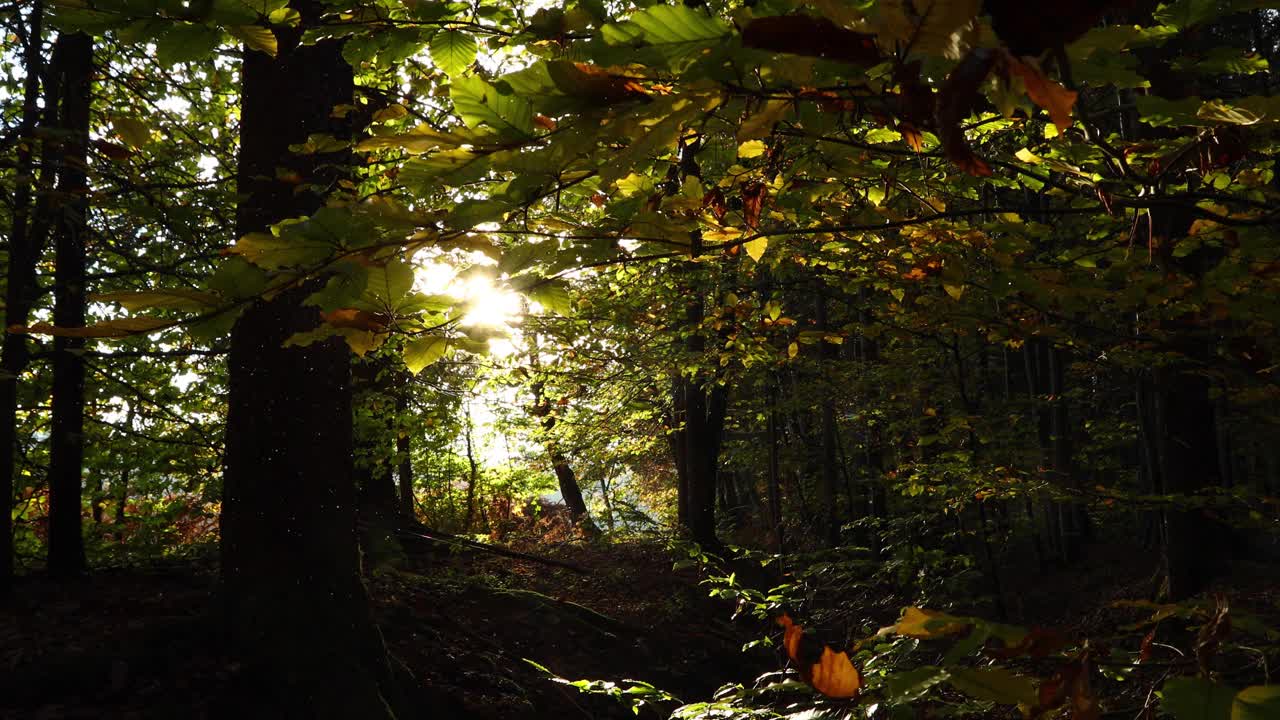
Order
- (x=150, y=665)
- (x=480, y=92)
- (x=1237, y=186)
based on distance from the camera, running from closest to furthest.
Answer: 1. (x=480, y=92)
2. (x=1237, y=186)
3. (x=150, y=665)

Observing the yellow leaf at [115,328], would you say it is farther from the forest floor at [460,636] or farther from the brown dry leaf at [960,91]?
the forest floor at [460,636]

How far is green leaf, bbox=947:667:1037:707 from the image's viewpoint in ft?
3.24

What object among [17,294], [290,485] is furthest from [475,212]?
[17,294]

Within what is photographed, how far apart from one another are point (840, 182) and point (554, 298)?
3.06 feet

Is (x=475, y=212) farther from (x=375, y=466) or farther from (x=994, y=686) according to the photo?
(x=375, y=466)

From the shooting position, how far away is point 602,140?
40.6 inches

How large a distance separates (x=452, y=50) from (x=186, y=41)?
57 cm

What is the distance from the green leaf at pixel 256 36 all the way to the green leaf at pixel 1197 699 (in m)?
1.56

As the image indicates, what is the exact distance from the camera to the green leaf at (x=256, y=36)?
109cm

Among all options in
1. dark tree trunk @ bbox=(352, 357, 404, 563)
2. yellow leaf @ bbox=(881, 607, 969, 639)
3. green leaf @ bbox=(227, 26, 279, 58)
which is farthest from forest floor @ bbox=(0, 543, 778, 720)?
green leaf @ bbox=(227, 26, 279, 58)

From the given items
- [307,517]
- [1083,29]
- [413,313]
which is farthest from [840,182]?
[307,517]

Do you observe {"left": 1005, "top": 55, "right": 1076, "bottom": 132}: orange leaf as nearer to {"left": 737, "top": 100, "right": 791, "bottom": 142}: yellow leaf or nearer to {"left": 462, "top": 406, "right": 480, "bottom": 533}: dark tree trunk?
{"left": 737, "top": 100, "right": 791, "bottom": 142}: yellow leaf

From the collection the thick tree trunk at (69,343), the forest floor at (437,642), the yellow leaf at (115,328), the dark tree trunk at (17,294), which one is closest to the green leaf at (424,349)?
the yellow leaf at (115,328)

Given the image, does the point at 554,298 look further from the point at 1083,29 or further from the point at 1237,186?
the point at 1237,186
